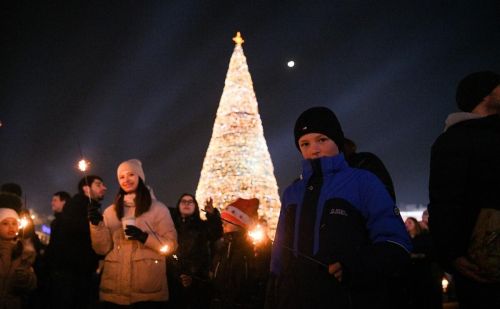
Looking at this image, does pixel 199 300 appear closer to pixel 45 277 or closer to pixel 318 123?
pixel 45 277

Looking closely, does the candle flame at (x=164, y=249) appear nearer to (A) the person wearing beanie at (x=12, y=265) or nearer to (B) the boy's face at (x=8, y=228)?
(A) the person wearing beanie at (x=12, y=265)

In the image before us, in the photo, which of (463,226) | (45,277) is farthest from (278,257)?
(45,277)

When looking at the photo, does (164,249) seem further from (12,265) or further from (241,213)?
(12,265)

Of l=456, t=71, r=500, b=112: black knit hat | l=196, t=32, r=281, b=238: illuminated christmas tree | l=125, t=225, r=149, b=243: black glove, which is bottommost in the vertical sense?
l=125, t=225, r=149, b=243: black glove

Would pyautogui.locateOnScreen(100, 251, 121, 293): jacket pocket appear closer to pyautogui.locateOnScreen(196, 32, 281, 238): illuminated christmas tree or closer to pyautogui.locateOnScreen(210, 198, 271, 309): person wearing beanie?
pyautogui.locateOnScreen(210, 198, 271, 309): person wearing beanie

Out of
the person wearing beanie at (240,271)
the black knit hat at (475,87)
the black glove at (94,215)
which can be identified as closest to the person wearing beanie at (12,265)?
the black glove at (94,215)

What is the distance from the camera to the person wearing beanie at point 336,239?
2027 mm

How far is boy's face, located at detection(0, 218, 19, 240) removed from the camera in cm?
492

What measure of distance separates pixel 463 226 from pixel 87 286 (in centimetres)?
517

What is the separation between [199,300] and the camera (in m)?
5.44

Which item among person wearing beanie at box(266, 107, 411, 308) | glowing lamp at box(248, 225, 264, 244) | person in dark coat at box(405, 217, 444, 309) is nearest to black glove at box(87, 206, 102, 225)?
glowing lamp at box(248, 225, 264, 244)

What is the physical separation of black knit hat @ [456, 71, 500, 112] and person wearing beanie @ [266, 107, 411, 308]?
1007 mm

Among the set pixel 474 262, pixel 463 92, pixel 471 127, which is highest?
pixel 463 92

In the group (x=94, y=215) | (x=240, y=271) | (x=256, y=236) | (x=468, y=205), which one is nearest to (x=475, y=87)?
(x=468, y=205)
